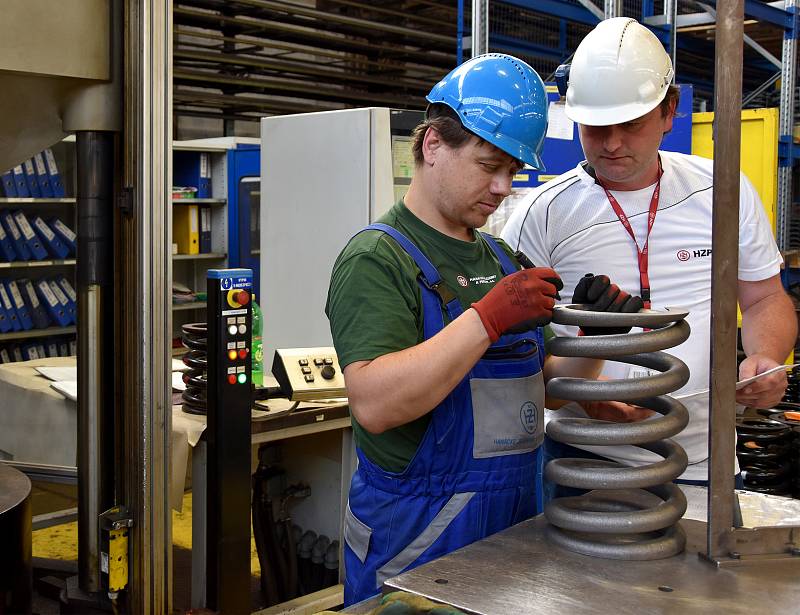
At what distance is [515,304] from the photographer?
1.36 metres

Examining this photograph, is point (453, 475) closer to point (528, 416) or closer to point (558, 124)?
point (528, 416)

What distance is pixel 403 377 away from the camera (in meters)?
1.37

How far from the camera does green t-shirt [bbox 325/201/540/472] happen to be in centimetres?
142

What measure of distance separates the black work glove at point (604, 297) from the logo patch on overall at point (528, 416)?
0.23 meters

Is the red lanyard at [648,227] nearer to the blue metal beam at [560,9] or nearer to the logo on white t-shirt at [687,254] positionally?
the logo on white t-shirt at [687,254]

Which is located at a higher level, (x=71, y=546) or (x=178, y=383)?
(x=178, y=383)

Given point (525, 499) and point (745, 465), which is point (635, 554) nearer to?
point (525, 499)

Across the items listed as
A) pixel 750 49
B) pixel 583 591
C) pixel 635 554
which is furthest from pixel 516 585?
pixel 750 49

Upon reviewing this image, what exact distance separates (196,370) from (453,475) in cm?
160

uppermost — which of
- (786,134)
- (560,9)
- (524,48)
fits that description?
(560,9)

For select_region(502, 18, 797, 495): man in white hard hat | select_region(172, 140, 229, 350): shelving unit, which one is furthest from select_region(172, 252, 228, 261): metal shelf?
select_region(502, 18, 797, 495): man in white hard hat

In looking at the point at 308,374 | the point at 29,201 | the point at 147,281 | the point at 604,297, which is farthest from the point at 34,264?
the point at 604,297

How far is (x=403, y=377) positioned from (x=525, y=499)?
14.5 inches

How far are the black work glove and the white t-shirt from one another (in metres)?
0.52
